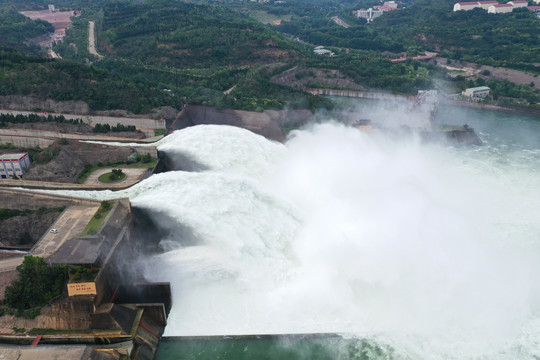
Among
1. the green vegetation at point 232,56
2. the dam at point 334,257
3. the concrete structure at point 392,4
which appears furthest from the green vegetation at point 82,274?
the concrete structure at point 392,4

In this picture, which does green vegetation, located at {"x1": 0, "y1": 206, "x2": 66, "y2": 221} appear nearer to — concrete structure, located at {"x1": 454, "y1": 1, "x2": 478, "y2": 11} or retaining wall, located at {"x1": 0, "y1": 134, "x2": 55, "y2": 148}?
retaining wall, located at {"x1": 0, "y1": 134, "x2": 55, "y2": 148}

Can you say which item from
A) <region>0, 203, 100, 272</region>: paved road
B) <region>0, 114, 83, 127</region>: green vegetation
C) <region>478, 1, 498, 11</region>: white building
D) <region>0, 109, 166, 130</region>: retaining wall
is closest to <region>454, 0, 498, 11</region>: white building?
<region>478, 1, 498, 11</region>: white building

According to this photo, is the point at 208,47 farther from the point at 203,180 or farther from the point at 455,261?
the point at 455,261

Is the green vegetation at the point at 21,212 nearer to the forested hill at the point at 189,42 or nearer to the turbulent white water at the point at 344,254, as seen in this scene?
the turbulent white water at the point at 344,254

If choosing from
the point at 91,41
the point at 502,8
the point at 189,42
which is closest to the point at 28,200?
the point at 189,42

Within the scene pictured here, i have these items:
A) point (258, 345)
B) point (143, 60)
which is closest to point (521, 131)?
point (258, 345)
